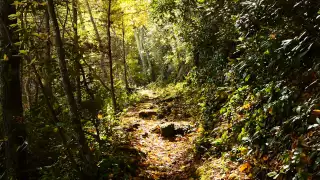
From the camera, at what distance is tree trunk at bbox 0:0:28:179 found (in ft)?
15.7

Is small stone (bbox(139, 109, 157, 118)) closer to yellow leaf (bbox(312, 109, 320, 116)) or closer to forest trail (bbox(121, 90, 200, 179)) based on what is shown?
forest trail (bbox(121, 90, 200, 179))

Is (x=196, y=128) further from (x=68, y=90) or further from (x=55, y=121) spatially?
(x=55, y=121)

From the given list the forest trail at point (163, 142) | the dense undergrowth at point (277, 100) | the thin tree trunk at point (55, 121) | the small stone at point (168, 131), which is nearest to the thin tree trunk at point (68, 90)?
the thin tree trunk at point (55, 121)

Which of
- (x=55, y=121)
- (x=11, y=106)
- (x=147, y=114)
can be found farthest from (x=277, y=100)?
(x=147, y=114)

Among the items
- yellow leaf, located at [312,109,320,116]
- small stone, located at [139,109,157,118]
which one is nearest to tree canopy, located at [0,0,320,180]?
yellow leaf, located at [312,109,320,116]

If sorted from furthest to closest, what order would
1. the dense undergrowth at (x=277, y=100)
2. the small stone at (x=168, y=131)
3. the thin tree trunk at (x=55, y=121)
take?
the small stone at (x=168, y=131) → the thin tree trunk at (x=55, y=121) → the dense undergrowth at (x=277, y=100)

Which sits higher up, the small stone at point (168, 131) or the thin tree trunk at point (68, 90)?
the thin tree trunk at point (68, 90)

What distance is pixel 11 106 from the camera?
16.8 feet

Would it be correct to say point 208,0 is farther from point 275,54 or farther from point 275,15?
point 275,54

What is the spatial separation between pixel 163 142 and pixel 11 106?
13.8 feet

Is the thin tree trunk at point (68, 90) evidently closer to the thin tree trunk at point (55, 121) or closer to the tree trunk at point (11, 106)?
the thin tree trunk at point (55, 121)

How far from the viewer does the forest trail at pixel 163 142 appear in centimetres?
590

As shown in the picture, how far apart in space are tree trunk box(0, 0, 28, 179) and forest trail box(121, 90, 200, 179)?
7.58 ft

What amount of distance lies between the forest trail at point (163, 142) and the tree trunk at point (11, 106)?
2310mm
